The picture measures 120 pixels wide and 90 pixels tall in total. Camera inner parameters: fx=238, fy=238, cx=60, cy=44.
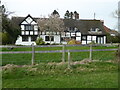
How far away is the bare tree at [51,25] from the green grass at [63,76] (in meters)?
40.2

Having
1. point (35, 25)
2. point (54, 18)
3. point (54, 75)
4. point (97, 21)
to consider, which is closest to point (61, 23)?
point (54, 18)

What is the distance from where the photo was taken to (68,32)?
55.9 m

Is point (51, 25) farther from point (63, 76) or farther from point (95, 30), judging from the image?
point (63, 76)

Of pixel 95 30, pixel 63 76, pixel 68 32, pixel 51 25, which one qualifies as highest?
pixel 51 25

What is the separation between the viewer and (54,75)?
373 inches

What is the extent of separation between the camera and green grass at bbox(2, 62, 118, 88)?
288 inches

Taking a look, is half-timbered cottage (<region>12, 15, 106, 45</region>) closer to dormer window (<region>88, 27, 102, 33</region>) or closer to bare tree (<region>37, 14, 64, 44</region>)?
dormer window (<region>88, 27, 102, 33</region>)

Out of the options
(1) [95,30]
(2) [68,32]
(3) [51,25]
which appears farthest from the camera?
(1) [95,30]

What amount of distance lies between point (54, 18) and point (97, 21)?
37.9ft

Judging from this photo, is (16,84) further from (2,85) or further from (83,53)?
(83,53)

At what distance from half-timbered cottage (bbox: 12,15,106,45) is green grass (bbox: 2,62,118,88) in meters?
→ 41.5

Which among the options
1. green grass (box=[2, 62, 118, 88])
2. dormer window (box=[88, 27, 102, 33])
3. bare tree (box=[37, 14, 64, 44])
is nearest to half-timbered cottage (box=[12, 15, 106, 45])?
dormer window (box=[88, 27, 102, 33])

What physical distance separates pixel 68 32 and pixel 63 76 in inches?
1848

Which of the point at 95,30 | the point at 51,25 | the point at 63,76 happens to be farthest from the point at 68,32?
the point at 63,76
